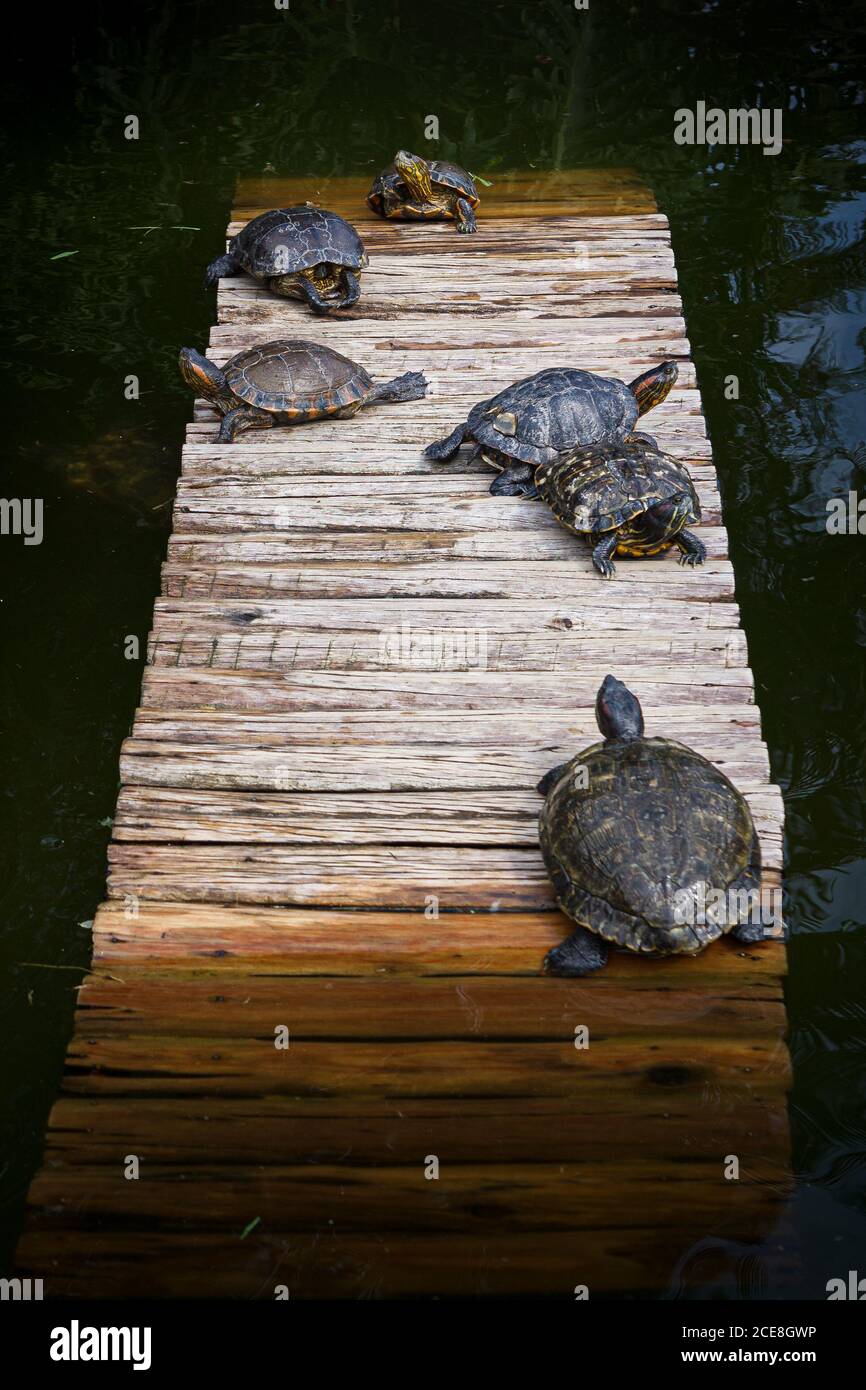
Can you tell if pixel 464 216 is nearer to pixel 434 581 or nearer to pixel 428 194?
pixel 428 194

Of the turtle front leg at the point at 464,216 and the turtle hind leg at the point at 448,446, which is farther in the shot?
the turtle front leg at the point at 464,216

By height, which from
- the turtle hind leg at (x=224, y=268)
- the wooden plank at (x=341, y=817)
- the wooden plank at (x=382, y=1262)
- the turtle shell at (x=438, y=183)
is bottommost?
the wooden plank at (x=382, y=1262)

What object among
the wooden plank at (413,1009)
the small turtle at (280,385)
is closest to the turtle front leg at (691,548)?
the small turtle at (280,385)

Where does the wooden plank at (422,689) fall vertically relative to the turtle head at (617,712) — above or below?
above

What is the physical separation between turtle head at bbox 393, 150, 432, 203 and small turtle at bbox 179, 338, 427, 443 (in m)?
1.92

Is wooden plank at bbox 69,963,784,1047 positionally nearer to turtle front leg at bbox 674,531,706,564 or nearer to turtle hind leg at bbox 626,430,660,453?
turtle front leg at bbox 674,531,706,564

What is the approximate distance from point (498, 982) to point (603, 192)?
5.74m

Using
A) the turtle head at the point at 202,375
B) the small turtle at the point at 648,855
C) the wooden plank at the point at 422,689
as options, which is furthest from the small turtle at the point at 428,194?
the small turtle at the point at 648,855

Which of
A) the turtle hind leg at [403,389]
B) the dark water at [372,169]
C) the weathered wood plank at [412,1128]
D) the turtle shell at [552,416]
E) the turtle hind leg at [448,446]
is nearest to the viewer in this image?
the weathered wood plank at [412,1128]

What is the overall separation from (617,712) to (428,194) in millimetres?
4378

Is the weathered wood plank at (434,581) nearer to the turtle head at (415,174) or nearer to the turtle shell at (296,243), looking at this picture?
the turtle shell at (296,243)

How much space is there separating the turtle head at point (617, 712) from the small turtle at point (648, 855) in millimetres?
145

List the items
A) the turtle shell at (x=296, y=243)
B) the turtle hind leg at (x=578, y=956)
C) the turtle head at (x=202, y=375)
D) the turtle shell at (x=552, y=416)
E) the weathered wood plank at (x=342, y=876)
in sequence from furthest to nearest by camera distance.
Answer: the turtle shell at (x=296, y=243)
the turtle head at (x=202, y=375)
the turtle shell at (x=552, y=416)
the weathered wood plank at (x=342, y=876)
the turtle hind leg at (x=578, y=956)

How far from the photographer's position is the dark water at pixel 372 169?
4.30 meters
